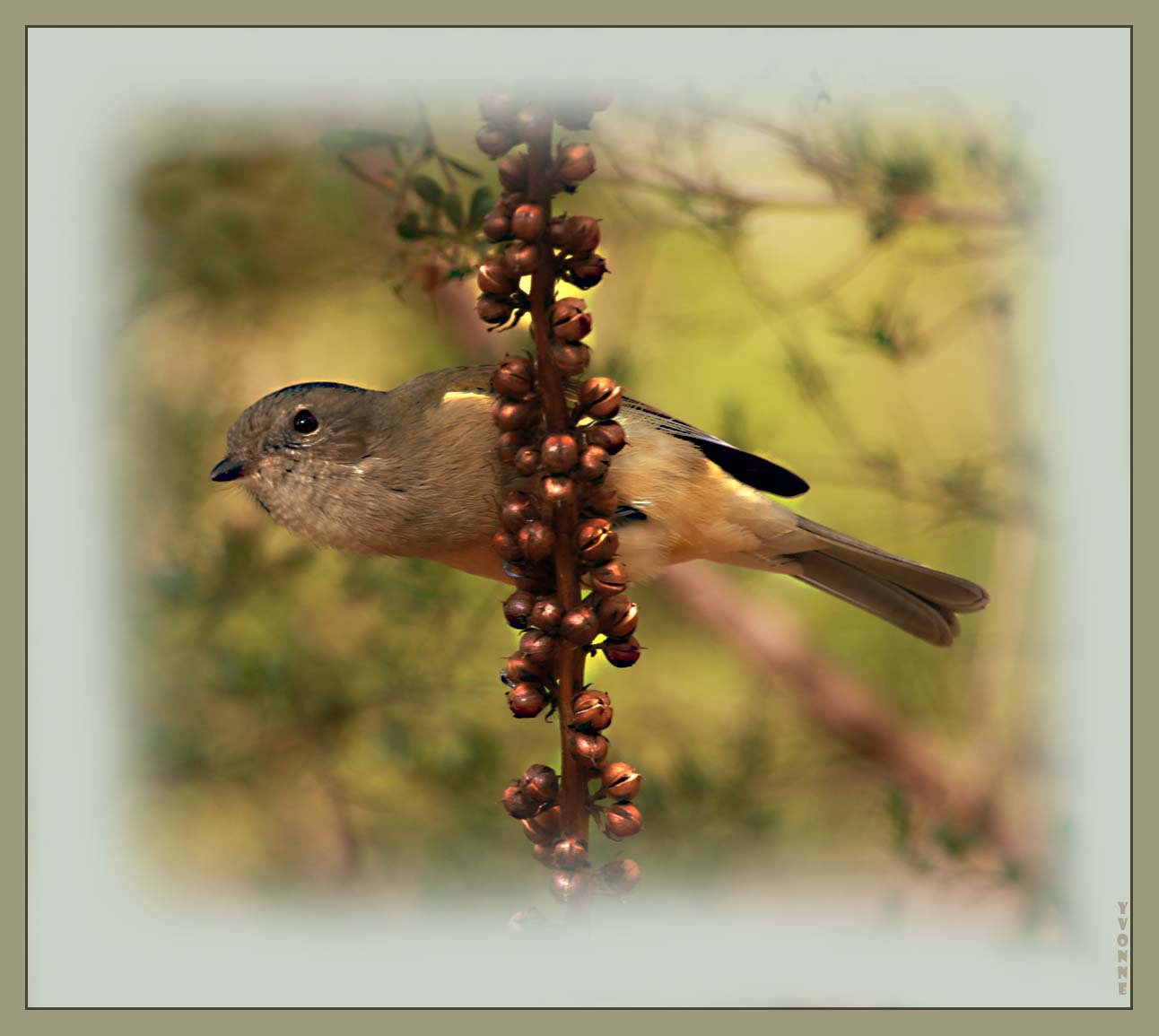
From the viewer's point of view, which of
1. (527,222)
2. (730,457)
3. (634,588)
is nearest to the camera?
(527,222)

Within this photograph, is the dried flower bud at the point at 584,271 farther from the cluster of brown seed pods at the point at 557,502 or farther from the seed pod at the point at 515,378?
the seed pod at the point at 515,378

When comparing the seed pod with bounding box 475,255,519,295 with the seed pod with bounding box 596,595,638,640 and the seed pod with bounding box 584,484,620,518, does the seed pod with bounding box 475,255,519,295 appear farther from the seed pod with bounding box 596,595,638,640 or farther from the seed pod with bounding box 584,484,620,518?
the seed pod with bounding box 596,595,638,640

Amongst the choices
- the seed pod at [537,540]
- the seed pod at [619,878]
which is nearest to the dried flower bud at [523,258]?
the seed pod at [537,540]

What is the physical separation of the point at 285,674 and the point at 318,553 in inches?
13.8

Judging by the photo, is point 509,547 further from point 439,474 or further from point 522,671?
point 439,474

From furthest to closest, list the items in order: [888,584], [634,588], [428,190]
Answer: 1. [634,588]
2. [888,584]
3. [428,190]

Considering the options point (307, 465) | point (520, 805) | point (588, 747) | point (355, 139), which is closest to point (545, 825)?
point (520, 805)

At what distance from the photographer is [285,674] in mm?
3199

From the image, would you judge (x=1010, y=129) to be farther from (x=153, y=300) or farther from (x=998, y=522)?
(x=153, y=300)

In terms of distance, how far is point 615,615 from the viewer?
1.62 m

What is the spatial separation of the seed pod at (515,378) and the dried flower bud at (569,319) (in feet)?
0.31

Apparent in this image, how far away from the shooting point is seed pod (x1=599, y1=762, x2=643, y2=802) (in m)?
1.58

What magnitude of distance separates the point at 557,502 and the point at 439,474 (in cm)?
81

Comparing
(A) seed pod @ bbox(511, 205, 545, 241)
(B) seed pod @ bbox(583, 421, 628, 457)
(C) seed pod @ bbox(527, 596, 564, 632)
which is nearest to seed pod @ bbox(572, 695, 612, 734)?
(C) seed pod @ bbox(527, 596, 564, 632)
